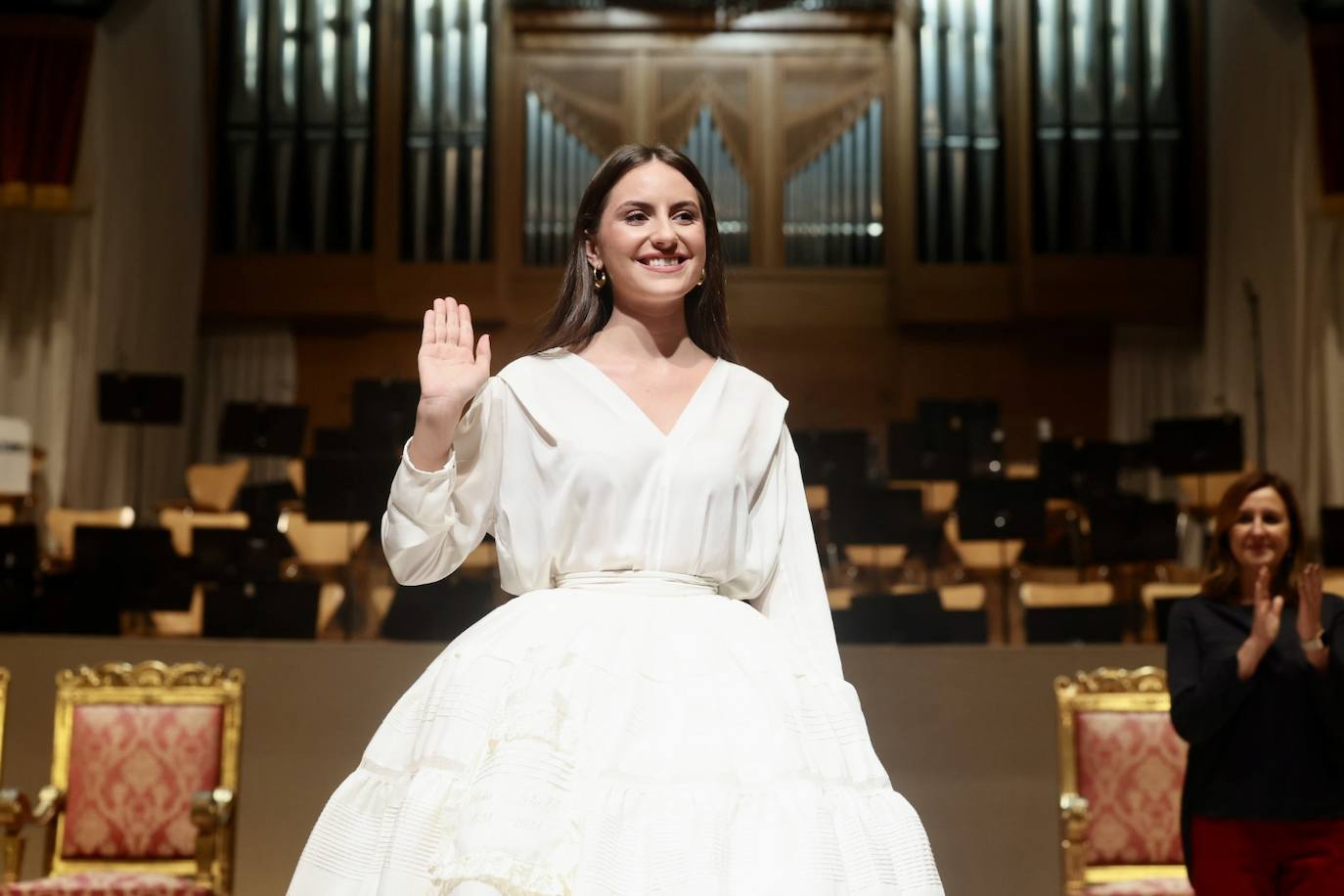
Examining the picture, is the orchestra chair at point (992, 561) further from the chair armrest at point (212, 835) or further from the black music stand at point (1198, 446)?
the chair armrest at point (212, 835)

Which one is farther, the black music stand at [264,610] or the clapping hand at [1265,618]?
the black music stand at [264,610]

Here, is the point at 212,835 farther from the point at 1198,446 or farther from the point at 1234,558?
the point at 1198,446

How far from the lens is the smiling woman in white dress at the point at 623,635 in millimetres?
1555

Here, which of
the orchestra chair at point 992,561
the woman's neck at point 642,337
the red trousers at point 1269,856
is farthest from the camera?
the orchestra chair at point 992,561

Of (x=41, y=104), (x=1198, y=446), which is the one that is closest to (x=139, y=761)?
(x=1198, y=446)

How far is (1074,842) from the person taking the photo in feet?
12.2

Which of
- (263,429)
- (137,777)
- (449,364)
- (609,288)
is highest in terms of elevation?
(263,429)

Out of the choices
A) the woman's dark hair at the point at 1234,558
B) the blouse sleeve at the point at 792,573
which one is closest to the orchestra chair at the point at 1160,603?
the woman's dark hair at the point at 1234,558

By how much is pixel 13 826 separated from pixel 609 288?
8.36ft

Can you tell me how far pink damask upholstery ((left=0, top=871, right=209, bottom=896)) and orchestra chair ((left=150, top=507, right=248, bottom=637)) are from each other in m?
2.15

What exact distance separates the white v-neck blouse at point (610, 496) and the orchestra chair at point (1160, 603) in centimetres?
241

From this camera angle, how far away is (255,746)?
4.54 metres

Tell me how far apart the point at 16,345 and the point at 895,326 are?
5.35 m

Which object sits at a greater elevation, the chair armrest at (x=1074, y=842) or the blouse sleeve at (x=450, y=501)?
the blouse sleeve at (x=450, y=501)
